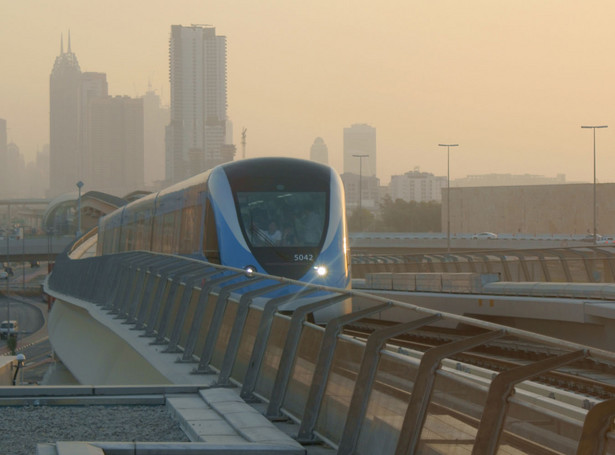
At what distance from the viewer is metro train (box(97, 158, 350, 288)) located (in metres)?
19.7

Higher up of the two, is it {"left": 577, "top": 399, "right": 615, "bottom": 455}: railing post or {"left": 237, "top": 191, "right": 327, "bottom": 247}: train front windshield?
{"left": 237, "top": 191, "right": 327, "bottom": 247}: train front windshield

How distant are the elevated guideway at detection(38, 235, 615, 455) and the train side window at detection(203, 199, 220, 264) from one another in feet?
13.2

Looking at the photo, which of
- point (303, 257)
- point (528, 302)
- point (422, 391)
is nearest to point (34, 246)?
point (528, 302)

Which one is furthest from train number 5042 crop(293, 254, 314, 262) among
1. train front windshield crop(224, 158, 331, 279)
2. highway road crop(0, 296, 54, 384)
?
highway road crop(0, 296, 54, 384)

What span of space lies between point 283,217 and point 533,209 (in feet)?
298

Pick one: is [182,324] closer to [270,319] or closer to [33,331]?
[270,319]

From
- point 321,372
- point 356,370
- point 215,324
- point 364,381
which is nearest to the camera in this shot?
point 364,381

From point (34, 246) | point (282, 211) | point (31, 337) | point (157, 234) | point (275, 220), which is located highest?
point (282, 211)

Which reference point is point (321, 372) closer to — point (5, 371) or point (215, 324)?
point (215, 324)

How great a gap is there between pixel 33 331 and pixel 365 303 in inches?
3160

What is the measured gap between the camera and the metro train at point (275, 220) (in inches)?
774

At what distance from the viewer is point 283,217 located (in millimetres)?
20094

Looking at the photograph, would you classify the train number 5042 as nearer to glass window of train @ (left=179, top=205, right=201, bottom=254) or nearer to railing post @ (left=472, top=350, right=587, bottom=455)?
glass window of train @ (left=179, top=205, right=201, bottom=254)

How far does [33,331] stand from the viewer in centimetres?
8431
